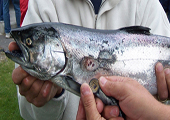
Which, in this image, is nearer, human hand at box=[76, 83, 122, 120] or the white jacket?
human hand at box=[76, 83, 122, 120]

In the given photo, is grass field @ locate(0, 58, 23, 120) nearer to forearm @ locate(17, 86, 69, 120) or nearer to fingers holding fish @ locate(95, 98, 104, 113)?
forearm @ locate(17, 86, 69, 120)

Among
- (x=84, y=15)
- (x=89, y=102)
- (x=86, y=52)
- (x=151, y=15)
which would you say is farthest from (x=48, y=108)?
(x=151, y=15)

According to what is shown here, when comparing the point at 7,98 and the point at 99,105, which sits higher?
the point at 99,105

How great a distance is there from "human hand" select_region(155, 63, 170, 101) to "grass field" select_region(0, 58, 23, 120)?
2.70 meters

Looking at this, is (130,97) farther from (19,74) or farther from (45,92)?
(19,74)

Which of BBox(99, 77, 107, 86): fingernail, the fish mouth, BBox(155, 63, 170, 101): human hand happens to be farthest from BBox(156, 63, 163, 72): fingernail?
the fish mouth

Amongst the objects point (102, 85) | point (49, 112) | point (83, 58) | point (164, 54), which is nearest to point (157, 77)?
point (164, 54)

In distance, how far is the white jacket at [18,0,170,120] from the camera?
1.94m

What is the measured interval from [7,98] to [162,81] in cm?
319

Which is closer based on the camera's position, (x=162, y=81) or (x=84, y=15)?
(x=162, y=81)

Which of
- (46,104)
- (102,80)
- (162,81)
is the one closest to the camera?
(102,80)

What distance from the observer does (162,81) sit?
1.58 meters

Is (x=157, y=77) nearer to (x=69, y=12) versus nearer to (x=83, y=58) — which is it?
(x=83, y=58)

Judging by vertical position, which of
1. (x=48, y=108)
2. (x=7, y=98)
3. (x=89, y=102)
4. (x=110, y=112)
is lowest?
(x=7, y=98)
